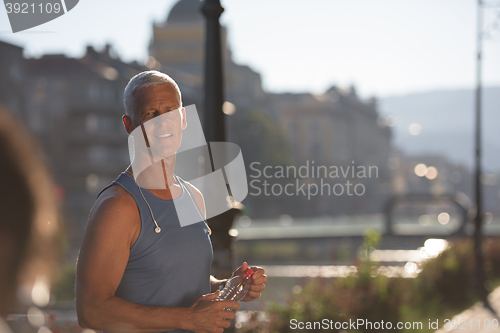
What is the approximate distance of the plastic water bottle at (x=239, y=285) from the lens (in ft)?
7.48

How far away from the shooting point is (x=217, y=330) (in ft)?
6.83

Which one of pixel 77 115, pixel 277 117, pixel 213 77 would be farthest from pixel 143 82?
pixel 277 117

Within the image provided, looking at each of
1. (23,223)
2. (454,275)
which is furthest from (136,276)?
(454,275)

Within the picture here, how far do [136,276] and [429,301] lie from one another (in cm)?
1015

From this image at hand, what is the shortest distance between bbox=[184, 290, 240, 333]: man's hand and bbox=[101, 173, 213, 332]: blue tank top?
0.12m

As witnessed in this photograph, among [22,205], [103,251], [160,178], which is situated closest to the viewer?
[22,205]

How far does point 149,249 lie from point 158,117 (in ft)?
1.55

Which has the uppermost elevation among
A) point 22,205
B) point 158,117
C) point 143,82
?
point 22,205

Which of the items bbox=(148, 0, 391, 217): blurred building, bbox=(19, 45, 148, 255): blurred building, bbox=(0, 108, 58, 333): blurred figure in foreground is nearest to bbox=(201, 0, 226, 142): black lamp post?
bbox=(0, 108, 58, 333): blurred figure in foreground

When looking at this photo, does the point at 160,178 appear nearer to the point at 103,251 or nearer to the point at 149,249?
the point at 149,249

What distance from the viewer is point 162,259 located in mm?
2076

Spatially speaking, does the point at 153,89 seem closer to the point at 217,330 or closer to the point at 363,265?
the point at 217,330

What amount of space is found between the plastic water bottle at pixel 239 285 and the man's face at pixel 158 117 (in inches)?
22.3

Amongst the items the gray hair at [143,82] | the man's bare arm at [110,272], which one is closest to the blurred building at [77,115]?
the gray hair at [143,82]
